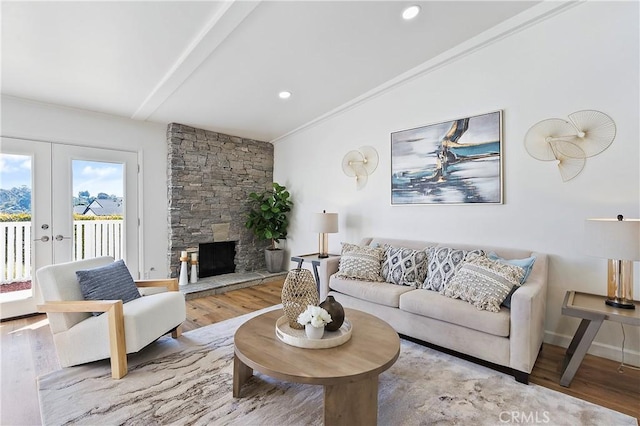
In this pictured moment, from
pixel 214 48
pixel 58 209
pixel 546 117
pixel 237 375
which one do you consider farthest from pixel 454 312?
pixel 58 209

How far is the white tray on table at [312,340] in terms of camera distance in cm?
176

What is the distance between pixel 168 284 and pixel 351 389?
2.19 m

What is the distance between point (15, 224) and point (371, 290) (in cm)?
403

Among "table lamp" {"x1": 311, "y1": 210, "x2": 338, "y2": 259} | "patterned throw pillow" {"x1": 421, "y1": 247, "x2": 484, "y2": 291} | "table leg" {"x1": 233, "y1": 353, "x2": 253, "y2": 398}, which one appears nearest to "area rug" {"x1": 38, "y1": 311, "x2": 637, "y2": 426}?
"table leg" {"x1": 233, "y1": 353, "x2": 253, "y2": 398}

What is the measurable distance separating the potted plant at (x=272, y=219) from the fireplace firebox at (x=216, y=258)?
522mm

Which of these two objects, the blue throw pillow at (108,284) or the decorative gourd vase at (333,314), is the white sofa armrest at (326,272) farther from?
the blue throw pillow at (108,284)

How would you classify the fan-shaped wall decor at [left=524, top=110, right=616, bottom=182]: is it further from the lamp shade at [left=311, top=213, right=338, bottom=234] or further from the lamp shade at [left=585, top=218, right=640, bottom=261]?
the lamp shade at [left=311, top=213, right=338, bottom=234]

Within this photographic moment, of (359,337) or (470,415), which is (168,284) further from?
(470,415)

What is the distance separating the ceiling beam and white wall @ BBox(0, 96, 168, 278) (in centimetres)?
73

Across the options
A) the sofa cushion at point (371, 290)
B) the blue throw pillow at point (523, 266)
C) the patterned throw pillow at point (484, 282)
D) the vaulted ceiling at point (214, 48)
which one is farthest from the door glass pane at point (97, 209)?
the blue throw pillow at point (523, 266)

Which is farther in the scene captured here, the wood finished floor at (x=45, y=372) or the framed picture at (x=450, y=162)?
the framed picture at (x=450, y=162)

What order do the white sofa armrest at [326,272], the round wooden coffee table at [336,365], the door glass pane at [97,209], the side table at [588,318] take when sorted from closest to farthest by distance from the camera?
the round wooden coffee table at [336,365], the side table at [588,318], the white sofa armrest at [326,272], the door glass pane at [97,209]

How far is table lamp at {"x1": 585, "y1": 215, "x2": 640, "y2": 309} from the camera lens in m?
2.06

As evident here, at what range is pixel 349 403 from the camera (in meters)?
1.52
